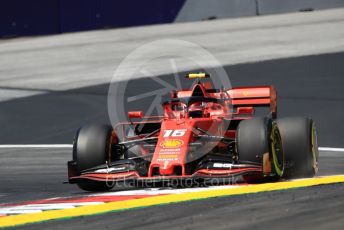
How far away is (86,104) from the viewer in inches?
786

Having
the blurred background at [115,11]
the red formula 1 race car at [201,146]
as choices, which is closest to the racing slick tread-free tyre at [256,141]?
the red formula 1 race car at [201,146]

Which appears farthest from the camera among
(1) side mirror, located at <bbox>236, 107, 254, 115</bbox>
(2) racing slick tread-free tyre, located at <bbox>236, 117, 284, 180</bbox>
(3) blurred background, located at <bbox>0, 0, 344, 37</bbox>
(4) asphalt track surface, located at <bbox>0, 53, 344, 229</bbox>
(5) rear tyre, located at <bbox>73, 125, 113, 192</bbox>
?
(3) blurred background, located at <bbox>0, 0, 344, 37</bbox>

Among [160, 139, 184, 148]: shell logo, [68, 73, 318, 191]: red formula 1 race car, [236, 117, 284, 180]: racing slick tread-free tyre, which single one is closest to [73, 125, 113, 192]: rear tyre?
[68, 73, 318, 191]: red formula 1 race car

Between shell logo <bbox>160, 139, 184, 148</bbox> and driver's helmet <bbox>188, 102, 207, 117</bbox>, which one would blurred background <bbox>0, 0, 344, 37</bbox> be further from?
shell logo <bbox>160, 139, 184, 148</bbox>

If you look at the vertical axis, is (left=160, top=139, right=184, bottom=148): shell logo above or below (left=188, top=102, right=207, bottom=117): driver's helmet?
below

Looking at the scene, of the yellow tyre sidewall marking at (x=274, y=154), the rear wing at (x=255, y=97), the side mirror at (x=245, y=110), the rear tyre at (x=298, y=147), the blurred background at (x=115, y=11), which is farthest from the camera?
the blurred background at (x=115, y=11)

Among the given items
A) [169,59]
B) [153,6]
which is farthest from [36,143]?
[153,6]

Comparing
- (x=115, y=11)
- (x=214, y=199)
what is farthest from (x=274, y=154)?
(x=115, y=11)

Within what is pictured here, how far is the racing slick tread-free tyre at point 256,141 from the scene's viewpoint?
11383 mm

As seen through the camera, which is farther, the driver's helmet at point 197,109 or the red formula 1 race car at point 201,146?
the driver's helmet at point 197,109

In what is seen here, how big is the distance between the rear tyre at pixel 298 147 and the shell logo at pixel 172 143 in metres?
1.38

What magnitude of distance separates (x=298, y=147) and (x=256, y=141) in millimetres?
1127

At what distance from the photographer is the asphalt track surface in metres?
9.09

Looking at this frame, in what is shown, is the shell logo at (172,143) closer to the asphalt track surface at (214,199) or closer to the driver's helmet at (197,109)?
the driver's helmet at (197,109)
